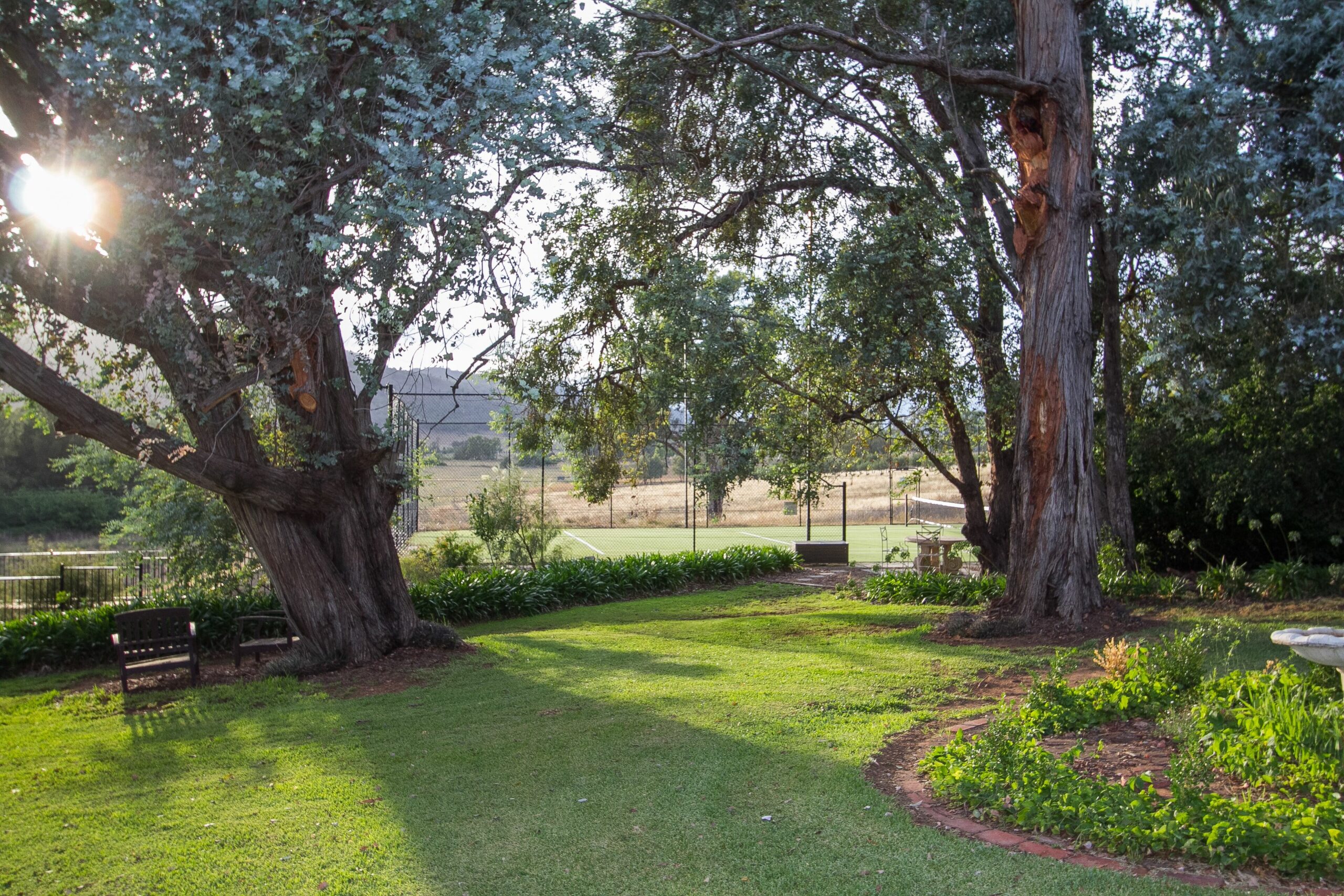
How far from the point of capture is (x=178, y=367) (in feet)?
28.1

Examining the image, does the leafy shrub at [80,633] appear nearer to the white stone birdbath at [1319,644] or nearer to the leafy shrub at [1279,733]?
the leafy shrub at [1279,733]

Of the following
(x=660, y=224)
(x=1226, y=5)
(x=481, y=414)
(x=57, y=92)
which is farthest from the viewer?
(x=481, y=414)

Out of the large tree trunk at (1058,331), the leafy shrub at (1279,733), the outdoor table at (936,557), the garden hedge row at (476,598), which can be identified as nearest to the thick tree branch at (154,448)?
the garden hedge row at (476,598)

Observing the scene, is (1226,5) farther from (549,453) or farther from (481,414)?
(481,414)

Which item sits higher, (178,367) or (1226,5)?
(1226,5)

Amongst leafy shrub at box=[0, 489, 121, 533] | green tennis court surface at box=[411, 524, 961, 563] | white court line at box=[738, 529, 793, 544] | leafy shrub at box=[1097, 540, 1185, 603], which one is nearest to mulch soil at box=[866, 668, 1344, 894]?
leafy shrub at box=[1097, 540, 1185, 603]

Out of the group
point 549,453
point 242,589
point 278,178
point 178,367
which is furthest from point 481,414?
point 278,178

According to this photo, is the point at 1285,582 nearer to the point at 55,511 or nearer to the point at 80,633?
the point at 80,633

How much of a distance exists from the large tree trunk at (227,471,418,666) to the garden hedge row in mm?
2688

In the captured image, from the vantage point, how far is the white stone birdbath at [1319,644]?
477 centimetres

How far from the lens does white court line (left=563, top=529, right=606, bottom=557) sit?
25123 millimetres

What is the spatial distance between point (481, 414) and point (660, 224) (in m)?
10.3

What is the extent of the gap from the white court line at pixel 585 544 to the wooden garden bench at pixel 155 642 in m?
13.6

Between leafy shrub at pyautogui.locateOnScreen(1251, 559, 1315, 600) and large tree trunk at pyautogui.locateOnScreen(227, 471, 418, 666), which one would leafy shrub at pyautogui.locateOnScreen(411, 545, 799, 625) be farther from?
leafy shrub at pyautogui.locateOnScreen(1251, 559, 1315, 600)
